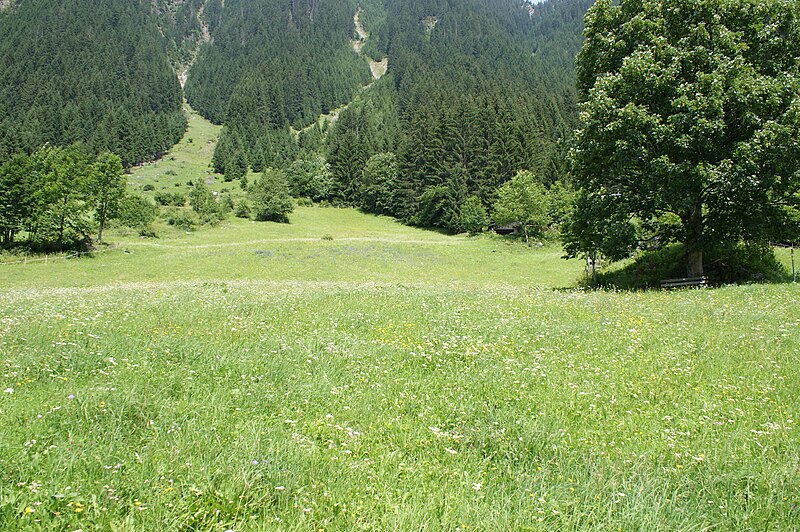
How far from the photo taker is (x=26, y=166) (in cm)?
4903

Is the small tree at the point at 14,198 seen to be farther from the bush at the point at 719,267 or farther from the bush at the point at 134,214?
the bush at the point at 719,267

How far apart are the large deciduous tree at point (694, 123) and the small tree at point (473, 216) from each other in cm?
5667

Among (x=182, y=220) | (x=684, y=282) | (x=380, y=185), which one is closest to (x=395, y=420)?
(x=684, y=282)

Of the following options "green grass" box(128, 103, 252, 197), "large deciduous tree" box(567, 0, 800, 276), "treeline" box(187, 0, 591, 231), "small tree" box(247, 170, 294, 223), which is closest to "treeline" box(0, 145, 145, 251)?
"small tree" box(247, 170, 294, 223)

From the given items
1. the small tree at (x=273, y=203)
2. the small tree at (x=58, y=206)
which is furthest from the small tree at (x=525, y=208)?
the small tree at (x=58, y=206)

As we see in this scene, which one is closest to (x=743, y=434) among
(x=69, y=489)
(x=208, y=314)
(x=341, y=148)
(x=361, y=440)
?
(x=361, y=440)

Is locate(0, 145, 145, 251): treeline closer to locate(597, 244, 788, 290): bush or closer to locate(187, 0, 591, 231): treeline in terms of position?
locate(597, 244, 788, 290): bush

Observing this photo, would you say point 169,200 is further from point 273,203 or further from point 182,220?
point 273,203

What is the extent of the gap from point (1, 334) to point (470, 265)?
144ft

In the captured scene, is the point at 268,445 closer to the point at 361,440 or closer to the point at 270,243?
the point at 361,440

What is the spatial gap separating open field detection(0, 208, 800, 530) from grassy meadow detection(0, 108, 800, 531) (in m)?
0.03

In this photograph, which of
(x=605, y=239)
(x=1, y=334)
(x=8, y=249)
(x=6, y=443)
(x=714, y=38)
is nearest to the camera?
(x=6, y=443)

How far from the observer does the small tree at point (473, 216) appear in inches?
3110

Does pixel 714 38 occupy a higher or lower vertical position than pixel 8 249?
higher
